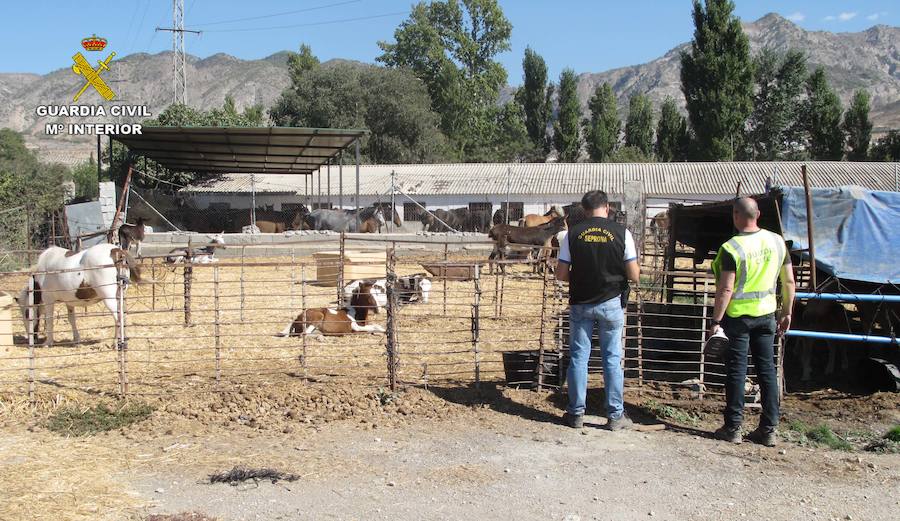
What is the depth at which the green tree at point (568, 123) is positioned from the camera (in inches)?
2475

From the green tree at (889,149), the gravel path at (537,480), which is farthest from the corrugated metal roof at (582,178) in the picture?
the gravel path at (537,480)

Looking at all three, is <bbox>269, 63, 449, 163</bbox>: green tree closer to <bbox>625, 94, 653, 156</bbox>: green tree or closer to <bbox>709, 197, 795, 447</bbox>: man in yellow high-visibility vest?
<bbox>625, 94, 653, 156</bbox>: green tree

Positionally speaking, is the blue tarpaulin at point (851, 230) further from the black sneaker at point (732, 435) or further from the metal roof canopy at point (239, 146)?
the metal roof canopy at point (239, 146)

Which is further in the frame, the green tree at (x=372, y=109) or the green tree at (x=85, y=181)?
the green tree at (x=85, y=181)

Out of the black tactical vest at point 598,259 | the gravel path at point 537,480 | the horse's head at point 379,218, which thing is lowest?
the gravel path at point 537,480

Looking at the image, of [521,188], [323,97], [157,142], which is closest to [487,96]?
[323,97]

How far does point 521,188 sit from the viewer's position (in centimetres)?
4028

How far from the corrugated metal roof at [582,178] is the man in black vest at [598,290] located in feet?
105

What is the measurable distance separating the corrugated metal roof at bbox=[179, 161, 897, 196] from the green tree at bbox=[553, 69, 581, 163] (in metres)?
17.5

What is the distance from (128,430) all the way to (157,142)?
22.6m

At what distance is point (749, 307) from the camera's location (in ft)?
19.7

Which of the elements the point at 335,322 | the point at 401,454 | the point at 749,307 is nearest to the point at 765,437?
the point at 749,307

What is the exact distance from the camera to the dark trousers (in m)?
6.02

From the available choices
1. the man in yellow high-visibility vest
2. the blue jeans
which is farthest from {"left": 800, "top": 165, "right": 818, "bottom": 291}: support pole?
the blue jeans
